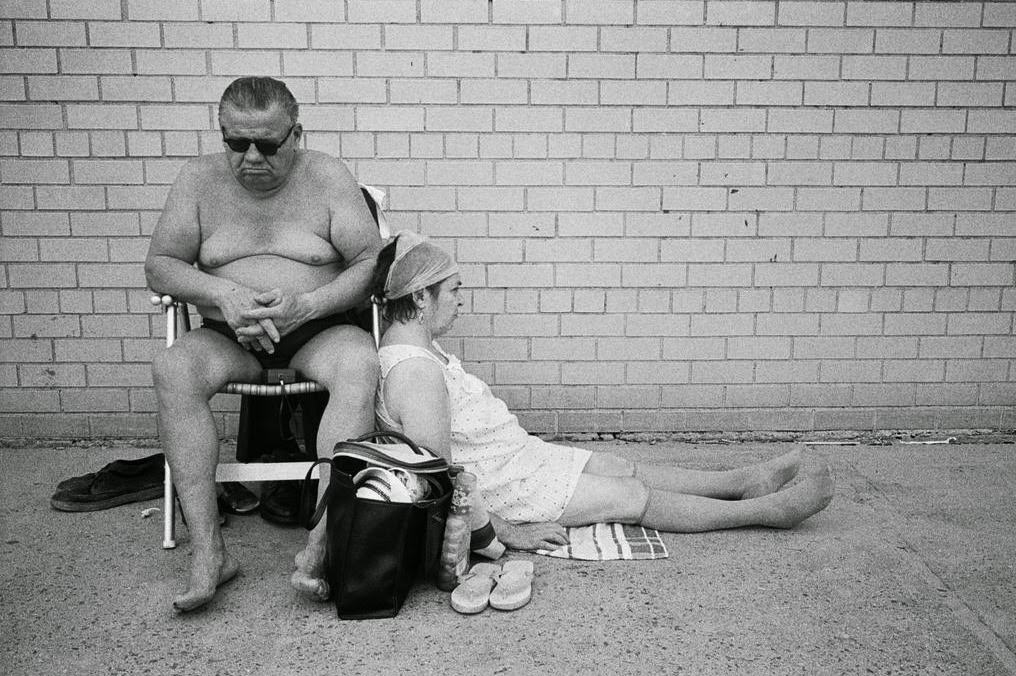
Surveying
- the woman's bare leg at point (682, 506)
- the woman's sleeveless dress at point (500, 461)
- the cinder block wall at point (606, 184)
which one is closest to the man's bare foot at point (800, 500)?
the woman's bare leg at point (682, 506)

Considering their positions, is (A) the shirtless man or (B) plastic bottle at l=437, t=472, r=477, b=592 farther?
(A) the shirtless man

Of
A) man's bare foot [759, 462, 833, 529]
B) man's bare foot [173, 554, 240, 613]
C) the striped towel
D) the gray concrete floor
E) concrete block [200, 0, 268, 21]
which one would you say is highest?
concrete block [200, 0, 268, 21]

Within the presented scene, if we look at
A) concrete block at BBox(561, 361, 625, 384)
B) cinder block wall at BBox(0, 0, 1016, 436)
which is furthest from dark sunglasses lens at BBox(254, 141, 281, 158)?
concrete block at BBox(561, 361, 625, 384)

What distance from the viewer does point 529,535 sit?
3.40m

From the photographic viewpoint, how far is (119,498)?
393 cm

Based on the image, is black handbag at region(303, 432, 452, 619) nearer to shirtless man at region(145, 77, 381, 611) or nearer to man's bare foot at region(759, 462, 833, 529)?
shirtless man at region(145, 77, 381, 611)

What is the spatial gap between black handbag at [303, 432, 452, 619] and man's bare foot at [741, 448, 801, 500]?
1383mm

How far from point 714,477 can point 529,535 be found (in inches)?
33.5

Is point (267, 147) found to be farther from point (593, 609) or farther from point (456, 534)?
point (593, 609)

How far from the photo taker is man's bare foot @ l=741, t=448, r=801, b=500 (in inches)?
146

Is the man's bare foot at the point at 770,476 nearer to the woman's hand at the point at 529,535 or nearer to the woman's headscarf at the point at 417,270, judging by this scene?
the woman's hand at the point at 529,535

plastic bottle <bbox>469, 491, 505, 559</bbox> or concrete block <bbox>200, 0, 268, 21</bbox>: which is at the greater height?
concrete block <bbox>200, 0, 268, 21</bbox>

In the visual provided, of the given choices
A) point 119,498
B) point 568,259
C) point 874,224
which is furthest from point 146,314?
point 874,224

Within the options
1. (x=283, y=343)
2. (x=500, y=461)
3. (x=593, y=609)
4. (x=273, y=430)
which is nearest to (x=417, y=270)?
(x=283, y=343)
